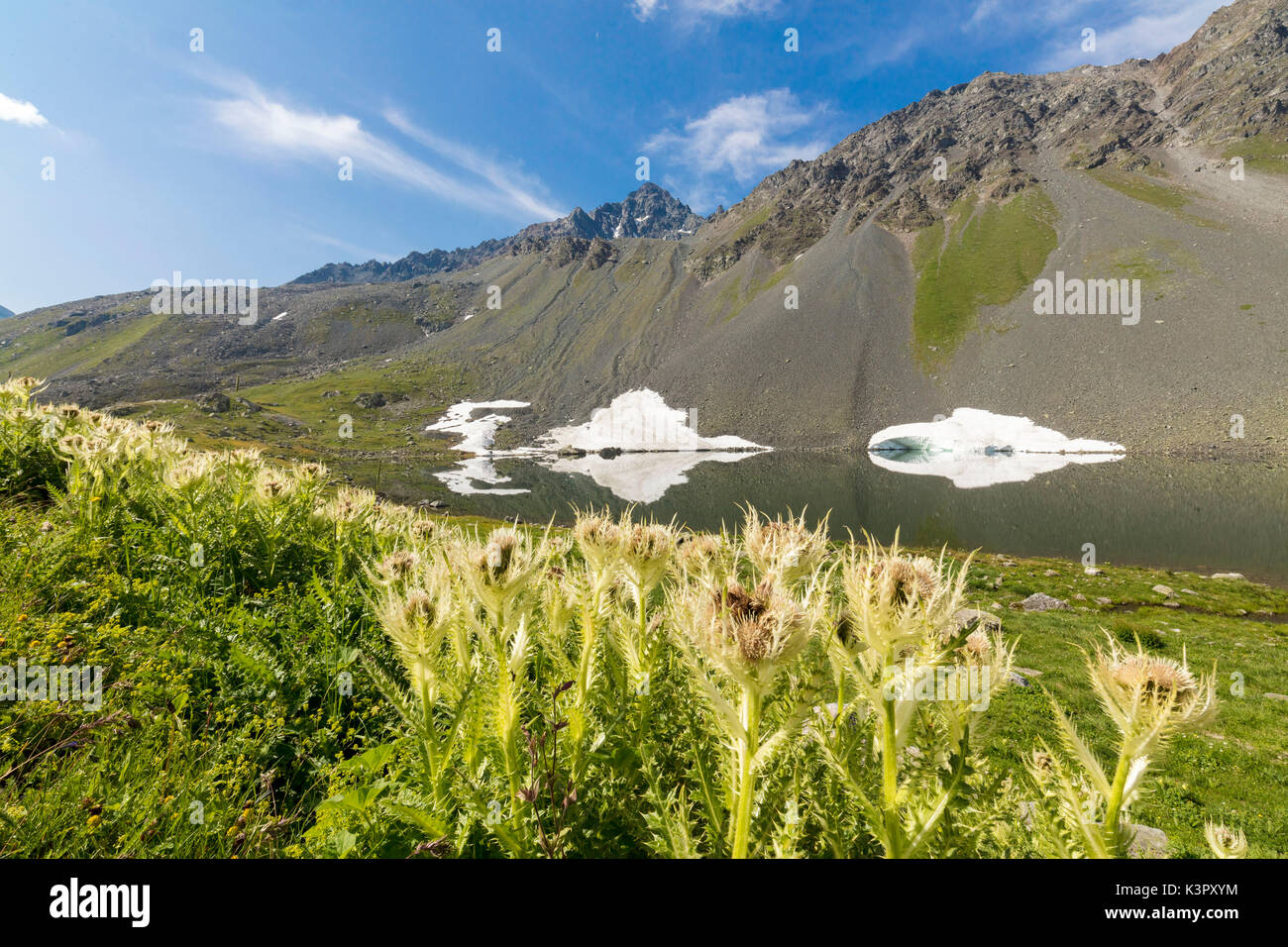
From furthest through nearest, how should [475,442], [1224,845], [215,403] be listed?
[215,403], [475,442], [1224,845]

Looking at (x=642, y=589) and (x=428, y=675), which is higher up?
(x=642, y=589)

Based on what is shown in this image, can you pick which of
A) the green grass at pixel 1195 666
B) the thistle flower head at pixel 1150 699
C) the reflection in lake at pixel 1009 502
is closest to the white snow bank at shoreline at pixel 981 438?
the reflection in lake at pixel 1009 502

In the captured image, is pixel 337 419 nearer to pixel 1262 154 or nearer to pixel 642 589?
pixel 642 589

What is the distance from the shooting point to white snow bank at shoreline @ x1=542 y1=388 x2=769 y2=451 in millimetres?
132625

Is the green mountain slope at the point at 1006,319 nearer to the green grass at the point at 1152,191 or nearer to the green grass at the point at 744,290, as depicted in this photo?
the green grass at the point at 1152,191

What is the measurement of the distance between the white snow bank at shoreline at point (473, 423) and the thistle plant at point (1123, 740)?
142889 millimetres

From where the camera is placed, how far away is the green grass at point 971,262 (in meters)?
144

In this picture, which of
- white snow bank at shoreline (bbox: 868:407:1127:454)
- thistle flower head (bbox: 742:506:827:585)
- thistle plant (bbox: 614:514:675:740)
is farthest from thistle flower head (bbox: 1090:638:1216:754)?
white snow bank at shoreline (bbox: 868:407:1127:454)

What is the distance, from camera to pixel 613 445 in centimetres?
A: 13800

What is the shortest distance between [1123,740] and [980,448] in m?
128

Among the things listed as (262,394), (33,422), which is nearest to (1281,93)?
(33,422)

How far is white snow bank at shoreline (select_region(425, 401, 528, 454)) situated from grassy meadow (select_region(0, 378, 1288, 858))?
139341 mm

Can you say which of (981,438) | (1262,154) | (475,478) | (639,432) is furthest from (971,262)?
(475,478)
